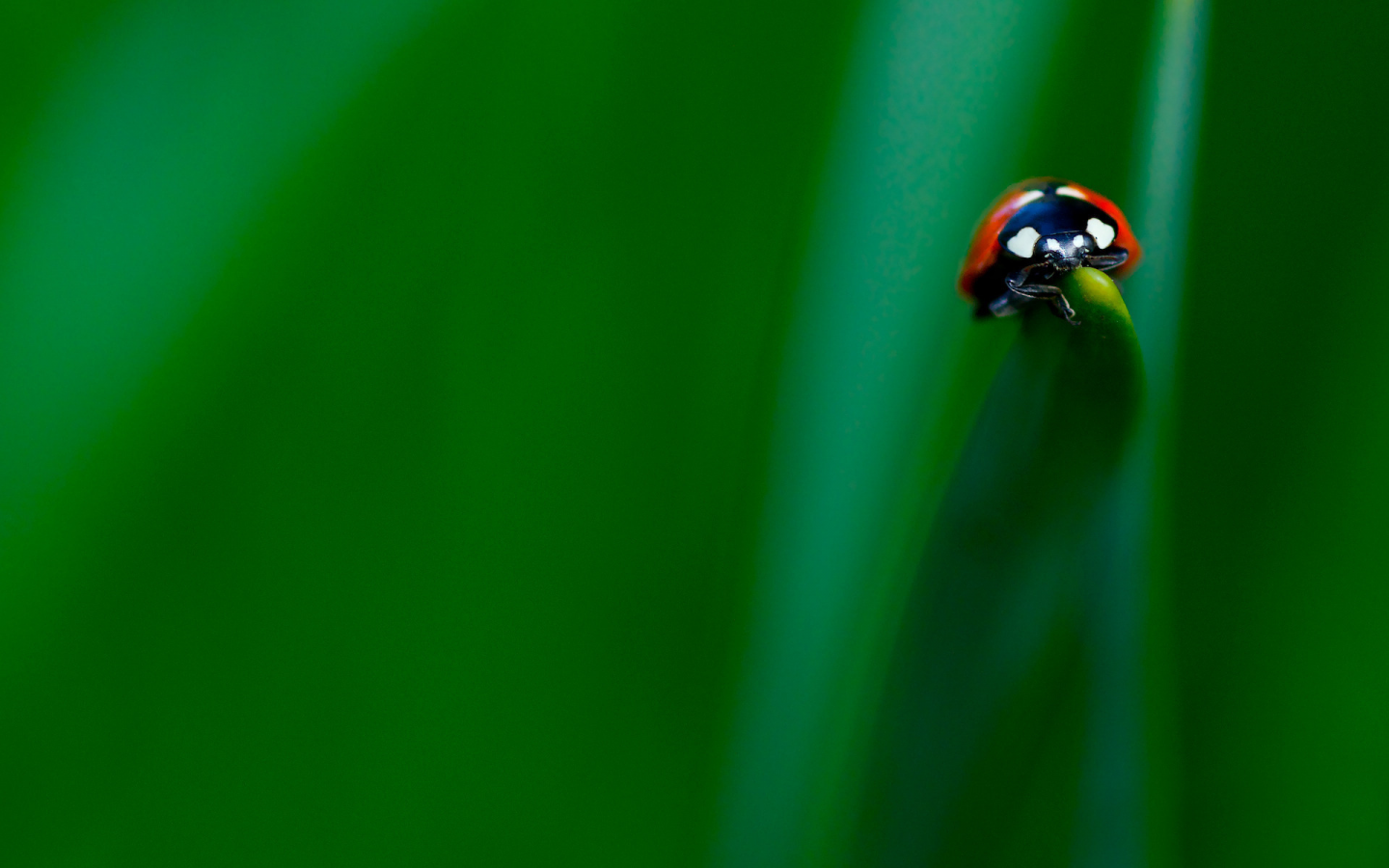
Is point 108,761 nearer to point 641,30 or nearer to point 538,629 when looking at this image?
point 538,629

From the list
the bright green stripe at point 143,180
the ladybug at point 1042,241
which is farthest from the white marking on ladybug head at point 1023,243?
the bright green stripe at point 143,180

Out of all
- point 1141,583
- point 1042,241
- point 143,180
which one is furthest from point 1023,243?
point 143,180

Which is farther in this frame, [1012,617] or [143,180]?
[143,180]

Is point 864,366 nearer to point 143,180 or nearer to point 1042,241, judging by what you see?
point 1042,241

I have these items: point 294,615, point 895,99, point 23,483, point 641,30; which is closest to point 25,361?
point 23,483

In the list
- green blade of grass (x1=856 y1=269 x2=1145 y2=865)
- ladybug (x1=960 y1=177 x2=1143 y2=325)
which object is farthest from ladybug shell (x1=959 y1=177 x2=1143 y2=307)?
green blade of grass (x1=856 y1=269 x2=1145 y2=865)

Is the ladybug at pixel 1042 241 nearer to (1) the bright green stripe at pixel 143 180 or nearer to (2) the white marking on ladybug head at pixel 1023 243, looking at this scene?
(2) the white marking on ladybug head at pixel 1023 243
